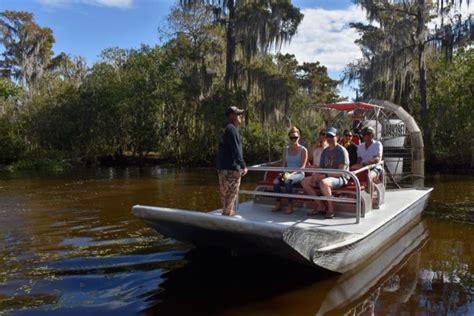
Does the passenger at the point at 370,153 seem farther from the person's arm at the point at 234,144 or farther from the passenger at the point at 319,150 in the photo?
the person's arm at the point at 234,144

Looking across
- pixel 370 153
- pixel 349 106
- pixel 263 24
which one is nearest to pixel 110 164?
pixel 263 24

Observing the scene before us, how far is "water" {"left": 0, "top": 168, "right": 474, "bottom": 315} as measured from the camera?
535 cm

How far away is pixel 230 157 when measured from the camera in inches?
252

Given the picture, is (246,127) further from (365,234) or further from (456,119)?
(365,234)

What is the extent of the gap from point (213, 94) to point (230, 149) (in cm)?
2237

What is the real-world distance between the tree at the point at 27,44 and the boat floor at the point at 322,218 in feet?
130

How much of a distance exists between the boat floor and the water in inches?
25.2

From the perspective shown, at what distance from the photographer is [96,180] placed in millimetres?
20703

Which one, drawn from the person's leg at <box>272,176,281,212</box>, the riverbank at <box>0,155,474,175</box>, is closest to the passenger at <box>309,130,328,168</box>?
the person's leg at <box>272,176,281,212</box>

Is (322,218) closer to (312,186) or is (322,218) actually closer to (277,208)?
(312,186)

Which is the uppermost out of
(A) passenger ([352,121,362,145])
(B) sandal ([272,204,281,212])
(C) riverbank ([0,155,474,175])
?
(A) passenger ([352,121,362,145])

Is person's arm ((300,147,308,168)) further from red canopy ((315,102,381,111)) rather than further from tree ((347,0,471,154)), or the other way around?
tree ((347,0,471,154))

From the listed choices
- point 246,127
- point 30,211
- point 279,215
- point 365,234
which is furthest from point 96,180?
point 365,234

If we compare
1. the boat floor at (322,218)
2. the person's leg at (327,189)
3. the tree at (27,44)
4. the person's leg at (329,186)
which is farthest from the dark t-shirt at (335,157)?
the tree at (27,44)
